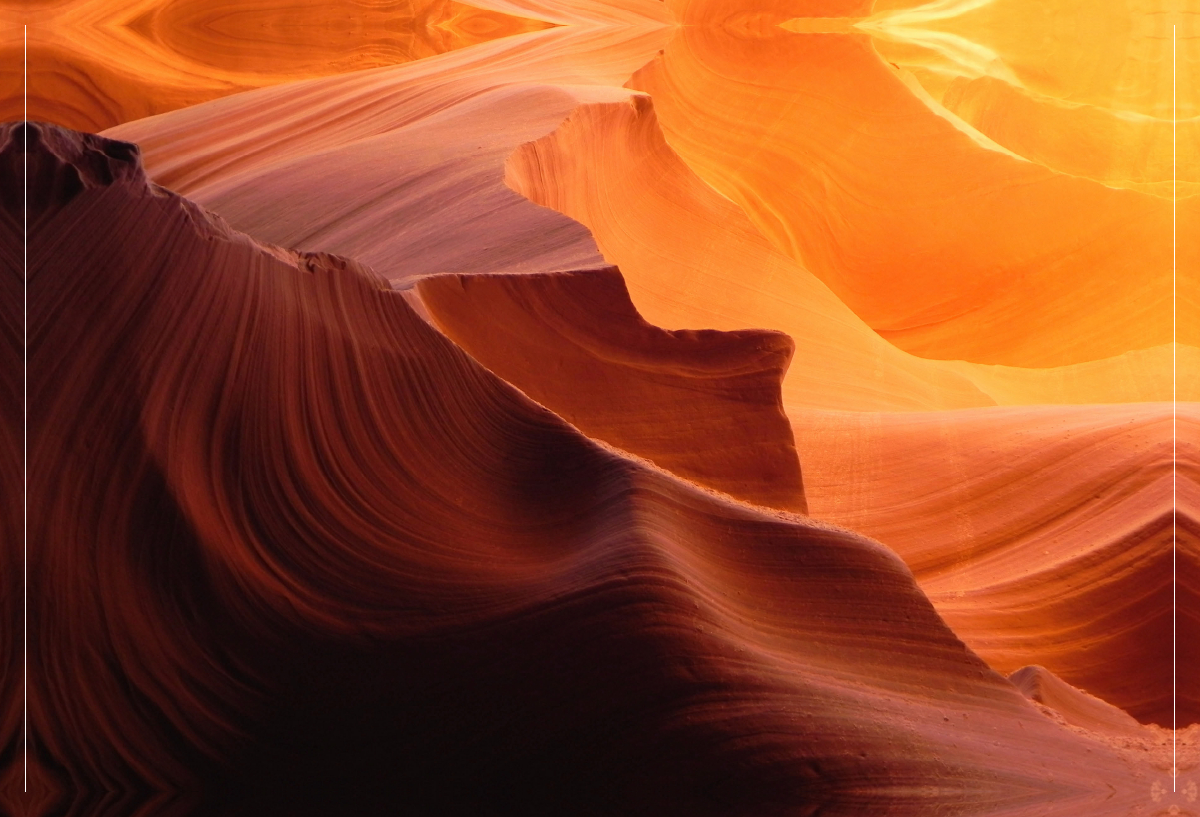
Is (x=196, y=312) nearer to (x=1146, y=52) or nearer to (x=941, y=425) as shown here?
(x=941, y=425)

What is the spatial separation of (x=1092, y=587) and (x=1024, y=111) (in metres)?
3.71

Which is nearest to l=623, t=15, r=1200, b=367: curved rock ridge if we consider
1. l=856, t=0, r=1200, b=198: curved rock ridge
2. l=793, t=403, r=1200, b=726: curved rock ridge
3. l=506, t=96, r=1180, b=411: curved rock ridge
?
l=506, t=96, r=1180, b=411: curved rock ridge

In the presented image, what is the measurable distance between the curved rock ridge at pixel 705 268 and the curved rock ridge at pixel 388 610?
107 cm

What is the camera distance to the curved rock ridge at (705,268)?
7.88ft

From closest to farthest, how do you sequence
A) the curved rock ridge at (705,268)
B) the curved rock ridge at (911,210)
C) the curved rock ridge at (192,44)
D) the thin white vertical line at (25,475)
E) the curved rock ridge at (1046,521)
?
the thin white vertical line at (25,475), the curved rock ridge at (1046,521), the curved rock ridge at (705,268), the curved rock ridge at (192,44), the curved rock ridge at (911,210)

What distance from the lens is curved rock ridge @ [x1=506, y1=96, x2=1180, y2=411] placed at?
7.88 feet

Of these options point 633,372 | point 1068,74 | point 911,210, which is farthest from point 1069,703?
point 1068,74

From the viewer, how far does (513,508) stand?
1205 mm

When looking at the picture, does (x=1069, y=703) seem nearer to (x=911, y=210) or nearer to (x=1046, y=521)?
(x=1046, y=521)

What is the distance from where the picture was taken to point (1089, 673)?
67.6 inches

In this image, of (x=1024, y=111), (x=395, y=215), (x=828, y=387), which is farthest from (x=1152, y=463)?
(x=1024, y=111)

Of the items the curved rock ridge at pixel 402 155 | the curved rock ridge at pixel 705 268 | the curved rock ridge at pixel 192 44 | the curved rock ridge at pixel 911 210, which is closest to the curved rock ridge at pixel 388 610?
the curved rock ridge at pixel 402 155

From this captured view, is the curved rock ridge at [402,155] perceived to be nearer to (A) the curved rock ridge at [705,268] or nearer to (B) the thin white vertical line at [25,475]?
(A) the curved rock ridge at [705,268]

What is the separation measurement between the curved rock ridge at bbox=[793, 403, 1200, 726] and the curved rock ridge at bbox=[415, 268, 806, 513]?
37cm
